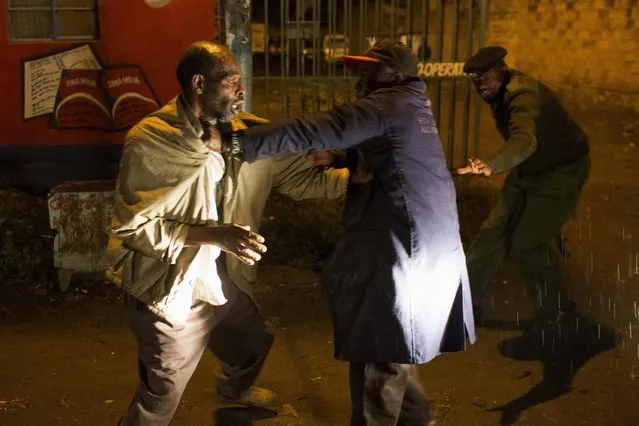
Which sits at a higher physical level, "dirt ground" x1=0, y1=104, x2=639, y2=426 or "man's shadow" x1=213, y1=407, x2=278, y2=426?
"man's shadow" x1=213, y1=407, x2=278, y2=426

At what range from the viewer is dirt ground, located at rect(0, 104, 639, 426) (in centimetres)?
454

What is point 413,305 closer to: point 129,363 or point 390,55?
point 390,55

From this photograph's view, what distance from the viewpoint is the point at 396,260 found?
3.47 metres

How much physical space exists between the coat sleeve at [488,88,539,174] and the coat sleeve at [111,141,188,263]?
7.08ft

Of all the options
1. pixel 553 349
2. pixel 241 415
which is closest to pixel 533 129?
pixel 553 349

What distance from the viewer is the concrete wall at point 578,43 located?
17.9 metres

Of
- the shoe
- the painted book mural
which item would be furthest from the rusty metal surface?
the shoe

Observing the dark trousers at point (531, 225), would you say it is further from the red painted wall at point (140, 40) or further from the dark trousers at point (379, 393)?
the red painted wall at point (140, 40)

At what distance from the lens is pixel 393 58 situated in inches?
137

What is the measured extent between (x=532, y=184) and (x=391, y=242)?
2.45 metres

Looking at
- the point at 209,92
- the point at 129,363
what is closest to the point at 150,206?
the point at 209,92

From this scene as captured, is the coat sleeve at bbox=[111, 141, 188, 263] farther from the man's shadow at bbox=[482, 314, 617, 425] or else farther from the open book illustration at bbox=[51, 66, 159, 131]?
the open book illustration at bbox=[51, 66, 159, 131]

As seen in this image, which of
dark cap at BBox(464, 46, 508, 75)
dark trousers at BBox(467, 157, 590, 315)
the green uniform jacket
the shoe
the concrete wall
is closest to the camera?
the shoe

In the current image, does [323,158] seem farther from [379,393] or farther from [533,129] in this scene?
[533,129]
